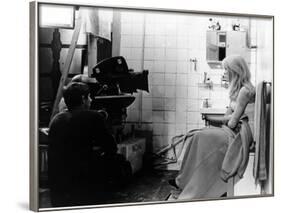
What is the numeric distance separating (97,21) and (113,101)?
60 cm

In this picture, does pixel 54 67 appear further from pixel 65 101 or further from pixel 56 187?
pixel 56 187

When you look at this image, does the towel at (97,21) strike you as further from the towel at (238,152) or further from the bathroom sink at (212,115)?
the towel at (238,152)

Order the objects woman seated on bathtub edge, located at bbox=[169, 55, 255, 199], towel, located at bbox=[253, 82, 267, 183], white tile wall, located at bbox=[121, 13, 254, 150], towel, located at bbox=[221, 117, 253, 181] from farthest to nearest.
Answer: towel, located at bbox=[253, 82, 267, 183] < towel, located at bbox=[221, 117, 253, 181] < woman seated on bathtub edge, located at bbox=[169, 55, 255, 199] < white tile wall, located at bbox=[121, 13, 254, 150]

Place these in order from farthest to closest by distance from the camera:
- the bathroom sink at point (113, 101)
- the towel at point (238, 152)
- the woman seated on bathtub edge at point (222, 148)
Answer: the towel at point (238, 152) < the woman seated on bathtub edge at point (222, 148) < the bathroom sink at point (113, 101)

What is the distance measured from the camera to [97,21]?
4.32 m

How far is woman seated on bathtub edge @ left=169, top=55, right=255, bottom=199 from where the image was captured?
4.66m

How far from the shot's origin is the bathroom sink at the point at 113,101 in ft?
14.2

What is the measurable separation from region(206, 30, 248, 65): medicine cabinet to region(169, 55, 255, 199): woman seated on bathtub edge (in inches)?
2.1

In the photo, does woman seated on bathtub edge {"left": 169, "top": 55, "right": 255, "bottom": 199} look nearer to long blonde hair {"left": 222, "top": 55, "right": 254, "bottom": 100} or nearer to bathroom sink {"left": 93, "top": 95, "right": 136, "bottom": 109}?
long blonde hair {"left": 222, "top": 55, "right": 254, "bottom": 100}

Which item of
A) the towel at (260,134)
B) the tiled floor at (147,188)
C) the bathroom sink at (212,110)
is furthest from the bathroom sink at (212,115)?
the tiled floor at (147,188)

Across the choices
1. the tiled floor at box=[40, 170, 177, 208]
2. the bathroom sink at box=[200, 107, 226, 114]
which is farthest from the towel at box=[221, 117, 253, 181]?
the tiled floor at box=[40, 170, 177, 208]

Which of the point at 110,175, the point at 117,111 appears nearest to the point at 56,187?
the point at 110,175

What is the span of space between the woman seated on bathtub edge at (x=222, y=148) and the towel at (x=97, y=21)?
1023mm

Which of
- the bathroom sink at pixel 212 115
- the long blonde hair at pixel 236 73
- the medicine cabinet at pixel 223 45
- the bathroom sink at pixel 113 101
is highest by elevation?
the medicine cabinet at pixel 223 45
